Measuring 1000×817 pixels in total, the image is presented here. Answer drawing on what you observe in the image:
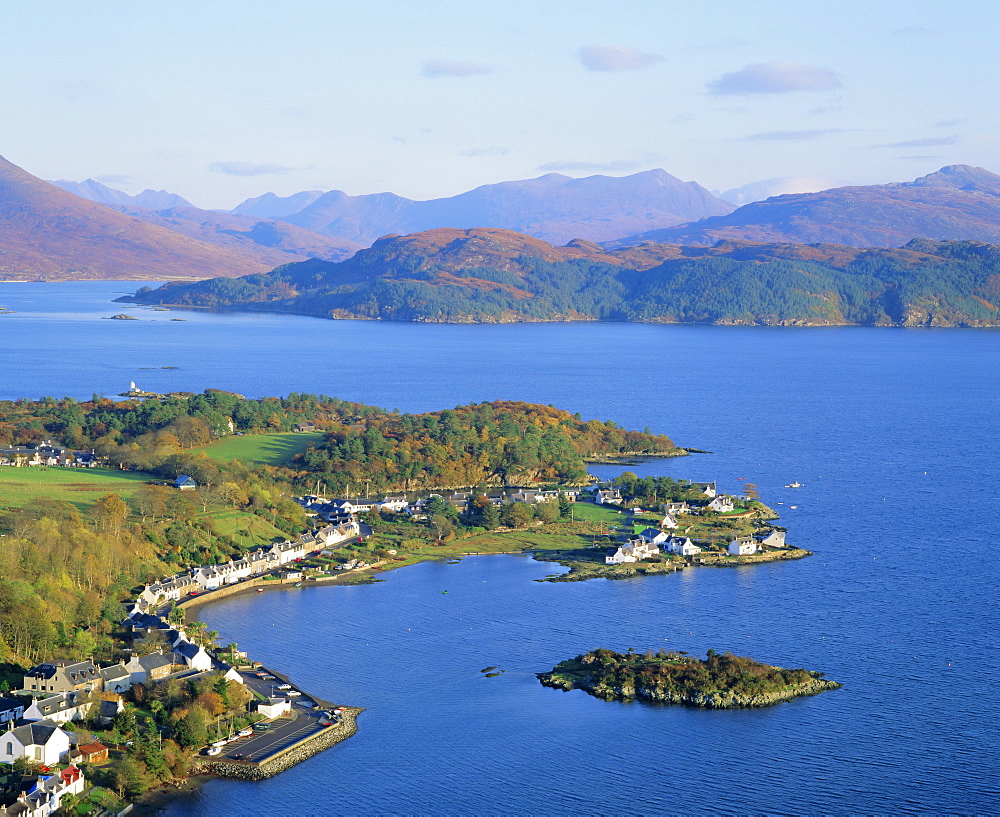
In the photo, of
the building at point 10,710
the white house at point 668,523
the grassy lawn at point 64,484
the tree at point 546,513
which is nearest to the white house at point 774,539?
the white house at point 668,523

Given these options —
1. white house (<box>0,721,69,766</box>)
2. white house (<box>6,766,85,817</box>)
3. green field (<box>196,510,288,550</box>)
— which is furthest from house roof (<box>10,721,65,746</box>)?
green field (<box>196,510,288,550</box>)

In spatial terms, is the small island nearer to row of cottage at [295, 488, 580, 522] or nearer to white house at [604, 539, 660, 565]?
white house at [604, 539, 660, 565]

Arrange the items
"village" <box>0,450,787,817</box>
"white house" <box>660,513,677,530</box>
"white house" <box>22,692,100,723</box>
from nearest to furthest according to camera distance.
Result: "village" <box>0,450,787,817</box>
"white house" <box>22,692,100,723</box>
"white house" <box>660,513,677,530</box>

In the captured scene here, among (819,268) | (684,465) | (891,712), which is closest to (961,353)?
(819,268)

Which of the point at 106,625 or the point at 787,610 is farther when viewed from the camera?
the point at 787,610

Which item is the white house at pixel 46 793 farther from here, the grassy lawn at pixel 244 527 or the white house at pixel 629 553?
the white house at pixel 629 553

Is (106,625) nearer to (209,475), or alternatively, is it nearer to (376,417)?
(209,475)
